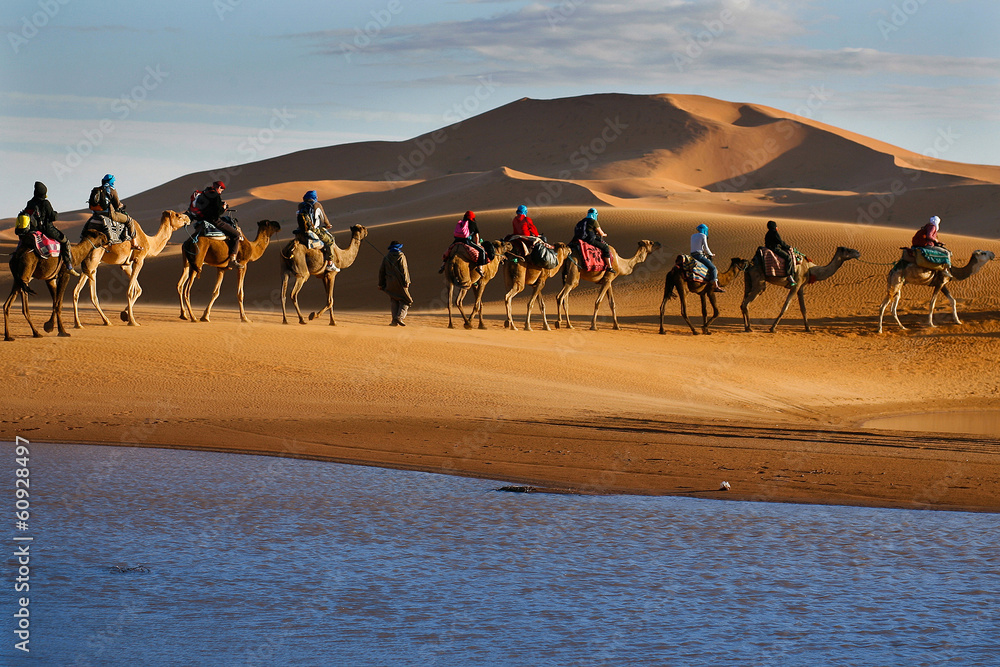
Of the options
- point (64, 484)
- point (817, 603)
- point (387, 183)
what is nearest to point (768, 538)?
point (817, 603)

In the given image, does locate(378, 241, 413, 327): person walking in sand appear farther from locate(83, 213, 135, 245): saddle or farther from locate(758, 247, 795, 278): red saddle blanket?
locate(758, 247, 795, 278): red saddle blanket

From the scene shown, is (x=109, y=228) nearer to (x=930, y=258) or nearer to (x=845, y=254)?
(x=845, y=254)

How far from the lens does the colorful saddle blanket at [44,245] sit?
15469mm

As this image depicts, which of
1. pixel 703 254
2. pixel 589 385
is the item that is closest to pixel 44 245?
pixel 589 385

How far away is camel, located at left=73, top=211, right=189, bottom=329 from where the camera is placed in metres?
17.5

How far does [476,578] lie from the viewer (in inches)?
254

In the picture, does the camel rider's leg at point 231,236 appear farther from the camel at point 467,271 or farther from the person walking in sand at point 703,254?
the person walking in sand at point 703,254

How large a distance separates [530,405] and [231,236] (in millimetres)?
8254

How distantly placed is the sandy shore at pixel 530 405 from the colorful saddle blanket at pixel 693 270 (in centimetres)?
272

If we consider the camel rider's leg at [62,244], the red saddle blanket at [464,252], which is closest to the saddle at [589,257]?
the red saddle blanket at [464,252]

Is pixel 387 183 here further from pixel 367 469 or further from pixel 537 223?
pixel 367 469

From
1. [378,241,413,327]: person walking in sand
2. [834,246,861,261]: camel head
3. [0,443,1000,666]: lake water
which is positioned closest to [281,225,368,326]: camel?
[378,241,413,327]: person walking in sand

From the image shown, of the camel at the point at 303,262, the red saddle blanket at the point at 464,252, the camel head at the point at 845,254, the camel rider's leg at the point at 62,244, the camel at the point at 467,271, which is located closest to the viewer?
the camel rider's leg at the point at 62,244

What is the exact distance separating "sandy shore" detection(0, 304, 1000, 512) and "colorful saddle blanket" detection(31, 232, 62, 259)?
142 cm
